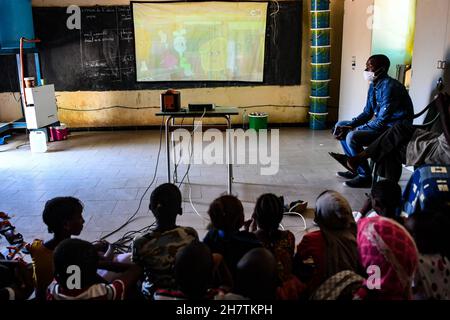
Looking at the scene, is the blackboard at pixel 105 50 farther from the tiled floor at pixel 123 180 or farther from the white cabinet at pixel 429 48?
the white cabinet at pixel 429 48

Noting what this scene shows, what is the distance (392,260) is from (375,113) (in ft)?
9.79

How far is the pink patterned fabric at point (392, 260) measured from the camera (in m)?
1.55

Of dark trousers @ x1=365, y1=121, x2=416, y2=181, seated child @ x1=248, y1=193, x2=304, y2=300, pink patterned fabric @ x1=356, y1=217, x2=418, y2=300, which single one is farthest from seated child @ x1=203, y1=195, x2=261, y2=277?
dark trousers @ x1=365, y1=121, x2=416, y2=181

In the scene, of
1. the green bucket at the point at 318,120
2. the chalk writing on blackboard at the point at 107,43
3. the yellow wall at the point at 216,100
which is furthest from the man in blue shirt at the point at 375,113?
the chalk writing on blackboard at the point at 107,43

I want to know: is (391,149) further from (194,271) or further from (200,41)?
(200,41)

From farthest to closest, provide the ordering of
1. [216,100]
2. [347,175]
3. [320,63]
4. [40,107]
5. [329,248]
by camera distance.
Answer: [216,100]
[320,63]
[40,107]
[347,175]
[329,248]

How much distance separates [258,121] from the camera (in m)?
6.88

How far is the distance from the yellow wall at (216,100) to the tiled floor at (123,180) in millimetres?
922

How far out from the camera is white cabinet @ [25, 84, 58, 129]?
19.7ft

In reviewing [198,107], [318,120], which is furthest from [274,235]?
[318,120]

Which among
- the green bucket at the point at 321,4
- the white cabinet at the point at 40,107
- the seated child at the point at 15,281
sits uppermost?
the green bucket at the point at 321,4

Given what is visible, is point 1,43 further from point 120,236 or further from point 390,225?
point 390,225

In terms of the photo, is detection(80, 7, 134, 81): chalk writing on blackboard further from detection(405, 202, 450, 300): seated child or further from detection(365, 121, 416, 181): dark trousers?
detection(405, 202, 450, 300): seated child
